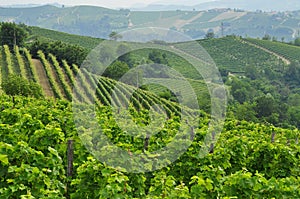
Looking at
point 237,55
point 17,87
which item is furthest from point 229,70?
point 17,87

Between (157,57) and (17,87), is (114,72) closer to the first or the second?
(17,87)

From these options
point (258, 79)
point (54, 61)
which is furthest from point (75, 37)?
point (54, 61)

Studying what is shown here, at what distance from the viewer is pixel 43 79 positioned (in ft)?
136

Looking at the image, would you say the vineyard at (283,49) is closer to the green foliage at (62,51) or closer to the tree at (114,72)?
the tree at (114,72)

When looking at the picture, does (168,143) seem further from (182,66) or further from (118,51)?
(182,66)

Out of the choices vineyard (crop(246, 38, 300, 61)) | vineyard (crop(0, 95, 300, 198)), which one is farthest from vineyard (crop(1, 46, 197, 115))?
vineyard (crop(246, 38, 300, 61))

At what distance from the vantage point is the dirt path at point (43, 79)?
3753 cm

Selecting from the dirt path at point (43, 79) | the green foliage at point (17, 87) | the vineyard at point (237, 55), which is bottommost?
the vineyard at point (237, 55)

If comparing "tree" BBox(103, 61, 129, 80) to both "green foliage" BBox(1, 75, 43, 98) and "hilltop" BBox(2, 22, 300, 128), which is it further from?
"green foliage" BBox(1, 75, 43, 98)

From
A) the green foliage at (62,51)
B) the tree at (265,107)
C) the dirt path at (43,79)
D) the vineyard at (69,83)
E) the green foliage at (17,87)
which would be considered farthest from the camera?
the tree at (265,107)

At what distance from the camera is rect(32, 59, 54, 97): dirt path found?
1478 inches

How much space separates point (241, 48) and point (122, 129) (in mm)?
106976

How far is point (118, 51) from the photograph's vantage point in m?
64.2

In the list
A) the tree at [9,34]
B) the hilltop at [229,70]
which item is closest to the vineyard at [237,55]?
the hilltop at [229,70]
